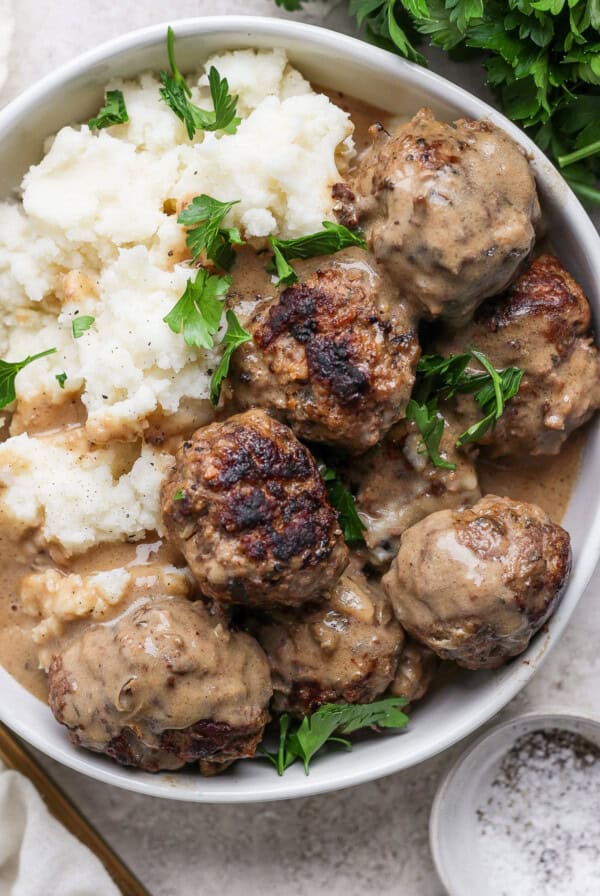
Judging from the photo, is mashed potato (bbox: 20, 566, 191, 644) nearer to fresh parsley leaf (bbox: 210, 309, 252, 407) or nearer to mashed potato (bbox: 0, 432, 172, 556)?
mashed potato (bbox: 0, 432, 172, 556)

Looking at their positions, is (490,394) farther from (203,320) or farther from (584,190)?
(203,320)

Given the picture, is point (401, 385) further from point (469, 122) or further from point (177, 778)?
point (177, 778)

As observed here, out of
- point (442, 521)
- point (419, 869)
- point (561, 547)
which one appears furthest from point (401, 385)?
point (419, 869)

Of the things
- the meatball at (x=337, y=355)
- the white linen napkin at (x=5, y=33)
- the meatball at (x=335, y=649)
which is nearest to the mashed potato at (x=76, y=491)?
the meatball at (x=337, y=355)

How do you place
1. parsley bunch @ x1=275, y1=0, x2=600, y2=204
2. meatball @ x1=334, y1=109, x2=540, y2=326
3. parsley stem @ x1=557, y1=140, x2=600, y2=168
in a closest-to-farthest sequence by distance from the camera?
meatball @ x1=334, y1=109, x2=540, y2=326
parsley bunch @ x1=275, y1=0, x2=600, y2=204
parsley stem @ x1=557, y1=140, x2=600, y2=168

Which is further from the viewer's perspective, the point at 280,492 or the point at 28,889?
the point at 28,889

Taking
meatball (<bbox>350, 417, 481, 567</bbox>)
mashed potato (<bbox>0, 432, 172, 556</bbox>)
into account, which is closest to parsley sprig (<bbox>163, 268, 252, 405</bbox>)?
mashed potato (<bbox>0, 432, 172, 556</bbox>)
